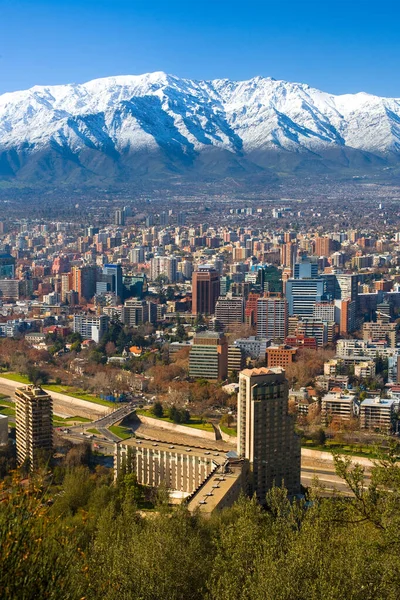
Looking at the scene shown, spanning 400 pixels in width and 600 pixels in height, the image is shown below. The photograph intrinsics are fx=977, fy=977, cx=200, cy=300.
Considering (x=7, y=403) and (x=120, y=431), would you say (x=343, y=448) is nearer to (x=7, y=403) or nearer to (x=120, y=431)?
(x=120, y=431)

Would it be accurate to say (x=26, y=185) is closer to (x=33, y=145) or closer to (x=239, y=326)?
(x=33, y=145)

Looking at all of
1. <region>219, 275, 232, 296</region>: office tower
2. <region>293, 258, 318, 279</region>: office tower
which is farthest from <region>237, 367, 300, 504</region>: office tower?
<region>293, 258, 318, 279</region>: office tower

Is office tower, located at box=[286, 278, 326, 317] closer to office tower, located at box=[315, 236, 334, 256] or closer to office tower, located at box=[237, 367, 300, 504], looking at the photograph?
office tower, located at box=[315, 236, 334, 256]

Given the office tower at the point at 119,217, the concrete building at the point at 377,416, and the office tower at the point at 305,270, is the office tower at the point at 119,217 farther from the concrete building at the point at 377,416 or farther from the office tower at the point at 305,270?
the concrete building at the point at 377,416

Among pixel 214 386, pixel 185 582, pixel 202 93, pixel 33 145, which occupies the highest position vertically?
pixel 202 93

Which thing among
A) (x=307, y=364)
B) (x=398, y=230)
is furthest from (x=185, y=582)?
(x=398, y=230)

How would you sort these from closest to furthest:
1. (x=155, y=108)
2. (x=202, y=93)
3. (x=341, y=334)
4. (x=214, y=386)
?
(x=214, y=386) → (x=341, y=334) → (x=155, y=108) → (x=202, y=93)
